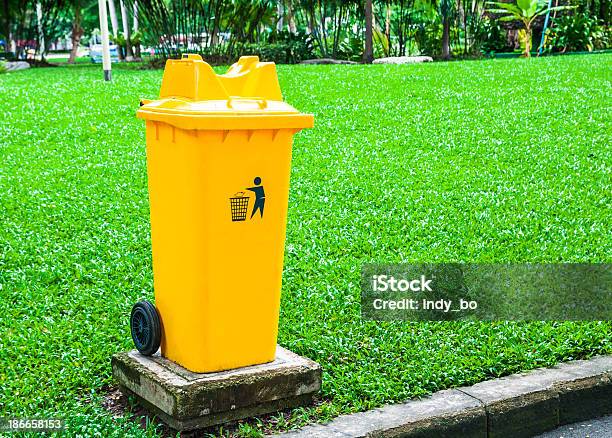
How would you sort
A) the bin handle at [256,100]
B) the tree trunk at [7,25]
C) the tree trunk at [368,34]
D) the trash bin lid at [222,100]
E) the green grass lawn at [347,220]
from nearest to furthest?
the trash bin lid at [222,100], the bin handle at [256,100], the green grass lawn at [347,220], the tree trunk at [368,34], the tree trunk at [7,25]

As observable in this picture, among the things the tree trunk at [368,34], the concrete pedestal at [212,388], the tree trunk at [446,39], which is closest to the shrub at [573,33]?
the tree trunk at [446,39]

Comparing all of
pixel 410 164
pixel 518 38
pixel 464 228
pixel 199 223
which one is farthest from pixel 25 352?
pixel 518 38

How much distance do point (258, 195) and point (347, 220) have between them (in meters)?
3.01

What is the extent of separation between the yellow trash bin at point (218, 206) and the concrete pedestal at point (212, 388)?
2.9 inches

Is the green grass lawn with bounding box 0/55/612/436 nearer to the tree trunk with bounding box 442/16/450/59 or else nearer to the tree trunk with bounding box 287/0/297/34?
the tree trunk with bounding box 442/16/450/59

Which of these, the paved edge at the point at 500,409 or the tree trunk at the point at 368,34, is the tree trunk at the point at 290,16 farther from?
the paved edge at the point at 500,409

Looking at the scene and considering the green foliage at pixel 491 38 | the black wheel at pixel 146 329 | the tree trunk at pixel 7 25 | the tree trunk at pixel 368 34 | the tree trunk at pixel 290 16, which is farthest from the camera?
the tree trunk at pixel 7 25

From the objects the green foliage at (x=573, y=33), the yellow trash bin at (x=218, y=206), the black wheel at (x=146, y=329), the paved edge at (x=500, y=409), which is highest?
the green foliage at (x=573, y=33)

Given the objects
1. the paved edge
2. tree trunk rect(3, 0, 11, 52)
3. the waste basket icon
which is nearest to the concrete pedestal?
the paved edge

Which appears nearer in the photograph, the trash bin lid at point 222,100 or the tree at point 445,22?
the trash bin lid at point 222,100

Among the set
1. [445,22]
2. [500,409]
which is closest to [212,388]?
[500,409]

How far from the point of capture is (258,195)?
11.5ft

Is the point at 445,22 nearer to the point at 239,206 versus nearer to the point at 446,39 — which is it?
the point at 446,39

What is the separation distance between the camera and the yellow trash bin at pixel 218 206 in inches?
134
